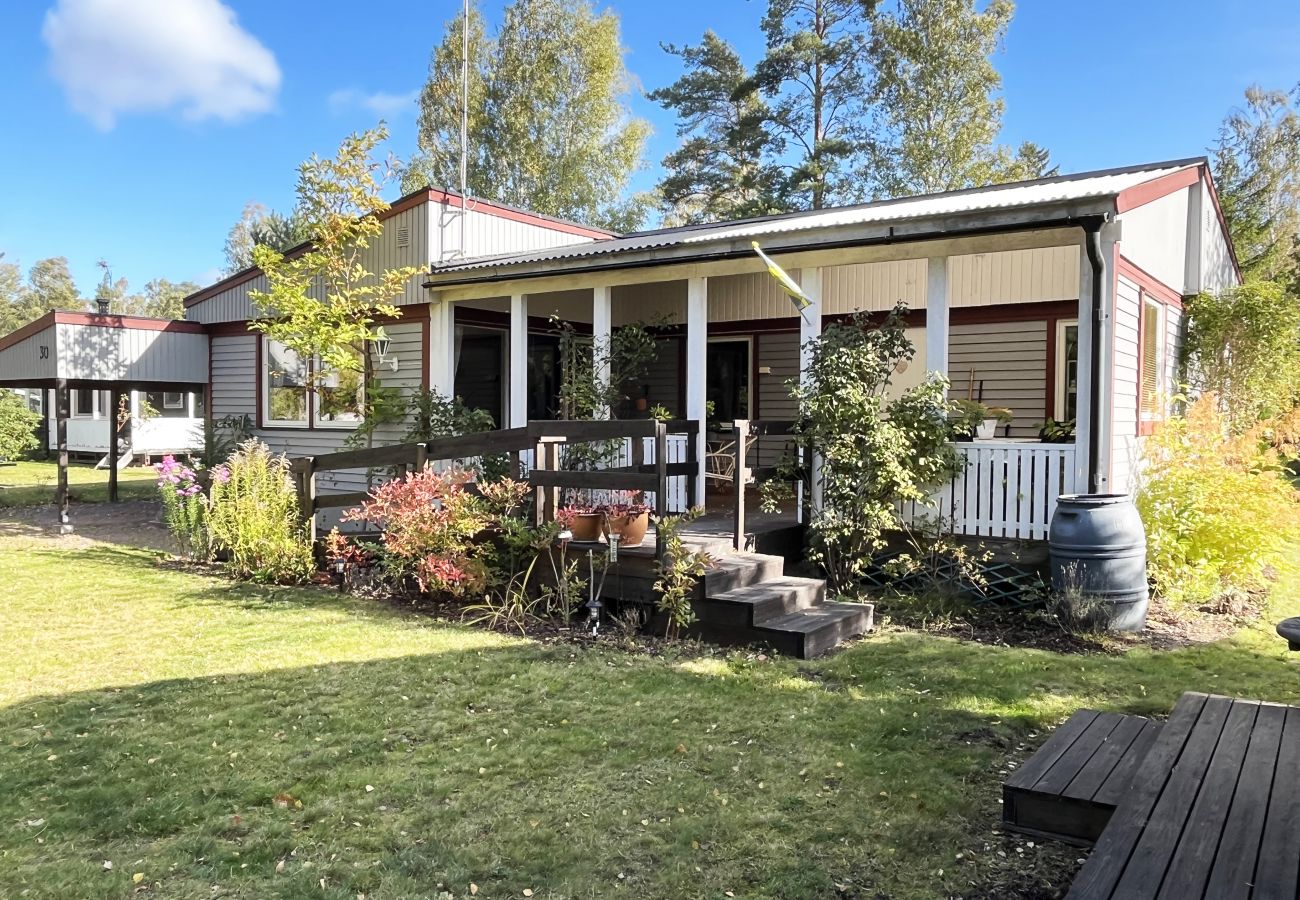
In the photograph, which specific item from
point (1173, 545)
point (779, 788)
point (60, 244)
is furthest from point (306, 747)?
point (60, 244)

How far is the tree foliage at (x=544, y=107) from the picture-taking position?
1027 inches

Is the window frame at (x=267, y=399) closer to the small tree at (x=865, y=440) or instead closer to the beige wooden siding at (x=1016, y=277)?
the small tree at (x=865, y=440)

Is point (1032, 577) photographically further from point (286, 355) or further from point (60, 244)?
point (60, 244)

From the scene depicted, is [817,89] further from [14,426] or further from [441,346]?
[14,426]

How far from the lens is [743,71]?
1022 inches

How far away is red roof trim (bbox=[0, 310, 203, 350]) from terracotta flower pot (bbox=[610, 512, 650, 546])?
8.71 metres

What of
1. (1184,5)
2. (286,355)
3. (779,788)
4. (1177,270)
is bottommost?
(779,788)

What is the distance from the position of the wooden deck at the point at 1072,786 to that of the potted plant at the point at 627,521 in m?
3.39

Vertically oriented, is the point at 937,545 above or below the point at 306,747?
above

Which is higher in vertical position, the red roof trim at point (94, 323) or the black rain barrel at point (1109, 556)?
the red roof trim at point (94, 323)

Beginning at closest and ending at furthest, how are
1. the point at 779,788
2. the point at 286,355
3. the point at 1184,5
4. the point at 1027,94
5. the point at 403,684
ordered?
1. the point at 779,788
2. the point at 403,684
3. the point at 286,355
4. the point at 1184,5
5. the point at 1027,94

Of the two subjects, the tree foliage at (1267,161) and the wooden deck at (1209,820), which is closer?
the wooden deck at (1209,820)

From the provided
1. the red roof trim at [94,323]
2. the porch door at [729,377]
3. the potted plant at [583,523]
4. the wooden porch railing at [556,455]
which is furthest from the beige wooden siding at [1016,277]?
the red roof trim at [94,323]

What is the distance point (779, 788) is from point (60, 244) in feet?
217
